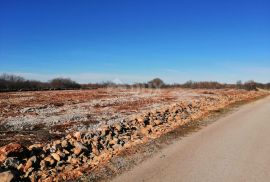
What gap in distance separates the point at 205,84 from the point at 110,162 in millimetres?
112965

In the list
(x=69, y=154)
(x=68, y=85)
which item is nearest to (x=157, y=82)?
(x=68, y=85)

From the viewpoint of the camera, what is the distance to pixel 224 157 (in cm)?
1054

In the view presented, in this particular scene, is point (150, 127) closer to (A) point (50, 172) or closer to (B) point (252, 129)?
(B) point (252, 129)

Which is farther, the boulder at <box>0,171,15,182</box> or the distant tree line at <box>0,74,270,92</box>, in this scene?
the distant tree line at <box>0,74,270,92</box>

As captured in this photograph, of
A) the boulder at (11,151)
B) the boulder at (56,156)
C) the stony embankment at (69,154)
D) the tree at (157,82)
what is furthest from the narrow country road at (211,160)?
the tree at (157,82)

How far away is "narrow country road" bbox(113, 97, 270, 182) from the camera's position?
8.59 meters

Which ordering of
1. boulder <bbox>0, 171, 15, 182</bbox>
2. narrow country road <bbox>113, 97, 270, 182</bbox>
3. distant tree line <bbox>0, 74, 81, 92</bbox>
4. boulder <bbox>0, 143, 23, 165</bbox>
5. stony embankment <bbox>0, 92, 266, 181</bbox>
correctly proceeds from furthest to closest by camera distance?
distant tree line <bbox>0, 74, 81, 92</bbox> < boulder <bbox>0, 143, 23, 165</bbox> < stony embankment <bbox>0, 92, 266, 181</bbox> < narrow country road <bbox>113, 97, 270, 182</bbox> < boulder <bbox>0, 171, 15, 182</bbox>

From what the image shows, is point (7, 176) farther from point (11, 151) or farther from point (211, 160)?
point (211, 160)

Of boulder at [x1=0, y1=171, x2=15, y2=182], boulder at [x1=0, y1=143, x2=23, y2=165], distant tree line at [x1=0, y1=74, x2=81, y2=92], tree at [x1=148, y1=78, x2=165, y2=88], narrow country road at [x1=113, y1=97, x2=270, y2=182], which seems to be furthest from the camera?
tree at [x1=148, y1=78, x2=165, y2=88]

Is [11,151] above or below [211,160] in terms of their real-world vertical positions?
above

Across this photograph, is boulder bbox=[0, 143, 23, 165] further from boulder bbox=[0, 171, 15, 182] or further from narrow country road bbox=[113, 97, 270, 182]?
narrow country road bbox=[113, 97, 270, 182]

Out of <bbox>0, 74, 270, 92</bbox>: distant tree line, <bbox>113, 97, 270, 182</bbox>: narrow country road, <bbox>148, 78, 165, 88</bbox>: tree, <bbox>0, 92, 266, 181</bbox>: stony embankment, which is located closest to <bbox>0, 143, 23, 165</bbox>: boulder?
<bbox>0, 92, 266, 181</bbox>: stony embankment

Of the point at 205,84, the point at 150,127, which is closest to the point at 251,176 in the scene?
the point at 150,127

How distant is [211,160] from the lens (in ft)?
33.4
